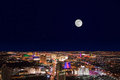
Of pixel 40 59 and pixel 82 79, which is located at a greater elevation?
pixel 40 59

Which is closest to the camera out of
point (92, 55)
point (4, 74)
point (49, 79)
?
point (4, 74)

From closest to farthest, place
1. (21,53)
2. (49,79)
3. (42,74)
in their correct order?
(49,79)
(42,74)
(21,53)

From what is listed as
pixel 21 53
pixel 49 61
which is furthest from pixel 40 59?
pixel 21 53

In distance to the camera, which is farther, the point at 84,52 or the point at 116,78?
the point at 84,52

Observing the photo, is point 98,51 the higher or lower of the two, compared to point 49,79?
higher

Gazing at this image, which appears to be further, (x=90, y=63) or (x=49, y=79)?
(x=90, y=63)

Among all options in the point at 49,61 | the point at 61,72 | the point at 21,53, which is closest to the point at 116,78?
the point at 61,72

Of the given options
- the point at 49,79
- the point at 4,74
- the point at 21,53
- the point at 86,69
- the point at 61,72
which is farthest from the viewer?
the point at 21,53

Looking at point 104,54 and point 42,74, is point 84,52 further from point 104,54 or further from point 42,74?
point 42,74

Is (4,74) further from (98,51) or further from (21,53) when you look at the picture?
(98,51)
